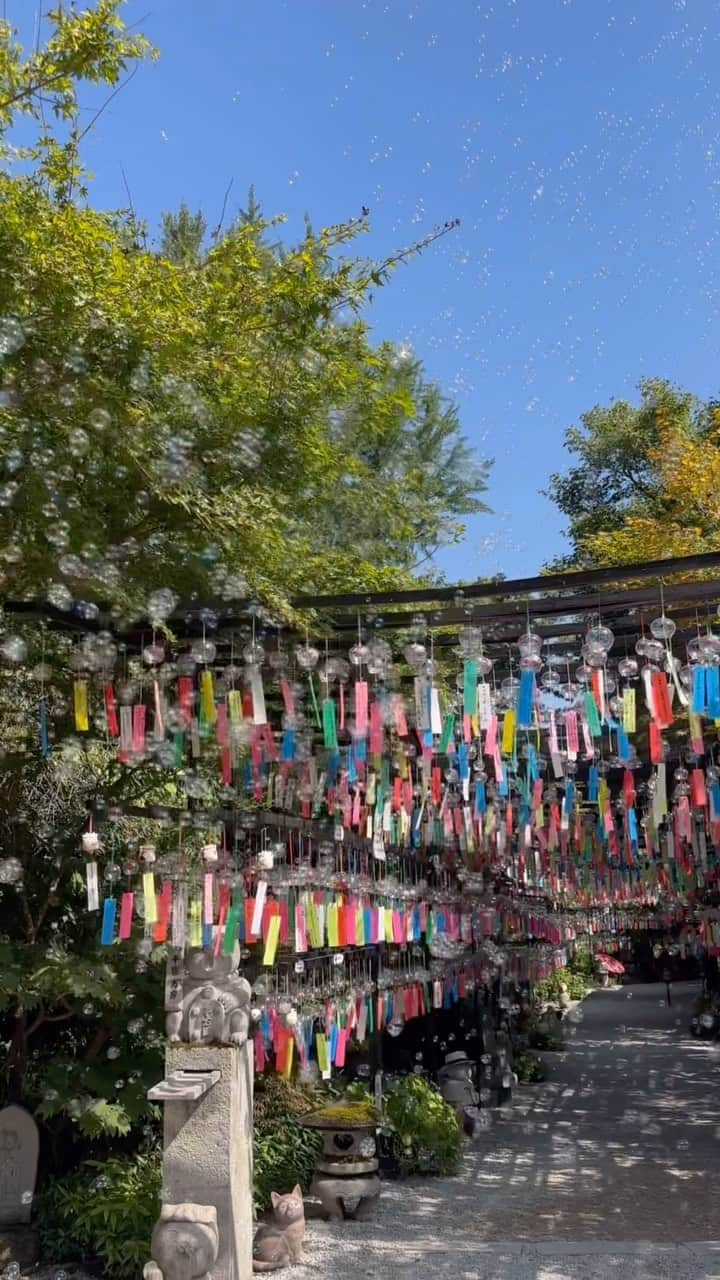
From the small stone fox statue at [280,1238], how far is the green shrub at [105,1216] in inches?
27.1

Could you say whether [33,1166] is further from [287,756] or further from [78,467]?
[78,467]

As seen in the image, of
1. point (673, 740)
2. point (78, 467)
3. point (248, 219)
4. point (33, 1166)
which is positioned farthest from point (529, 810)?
point (248, 219)

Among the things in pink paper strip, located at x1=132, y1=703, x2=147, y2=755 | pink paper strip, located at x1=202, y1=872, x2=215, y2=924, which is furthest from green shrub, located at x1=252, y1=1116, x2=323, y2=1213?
pink paper strip, located at x1=132, y1=703, x2=147, y2=755

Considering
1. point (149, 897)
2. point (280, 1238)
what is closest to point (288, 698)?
point (149, 897)

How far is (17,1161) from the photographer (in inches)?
264

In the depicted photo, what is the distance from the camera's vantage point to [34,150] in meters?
5.22

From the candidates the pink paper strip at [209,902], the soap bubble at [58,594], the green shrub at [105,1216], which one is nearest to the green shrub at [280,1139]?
the green shrub at [105,1216]

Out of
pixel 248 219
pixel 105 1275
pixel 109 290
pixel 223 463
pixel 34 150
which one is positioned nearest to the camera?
pixel 109 290

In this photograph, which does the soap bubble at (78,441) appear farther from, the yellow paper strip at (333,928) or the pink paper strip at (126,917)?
the yellow paper strip at (333,928)

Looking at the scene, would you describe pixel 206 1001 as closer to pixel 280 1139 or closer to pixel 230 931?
pixel 230 931

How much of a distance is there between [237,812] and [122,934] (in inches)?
50.5

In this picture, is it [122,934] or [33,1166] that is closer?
[122,934]

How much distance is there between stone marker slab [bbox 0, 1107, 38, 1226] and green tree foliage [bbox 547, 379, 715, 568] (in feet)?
45.3

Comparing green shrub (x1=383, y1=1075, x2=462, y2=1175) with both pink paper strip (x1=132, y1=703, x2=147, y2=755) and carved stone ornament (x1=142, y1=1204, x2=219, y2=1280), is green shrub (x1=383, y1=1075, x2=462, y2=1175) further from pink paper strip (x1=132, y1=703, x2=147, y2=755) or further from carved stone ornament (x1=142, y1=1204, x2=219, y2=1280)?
pink paper strip (x1=132, y1=703, x2=147, y2=755)
